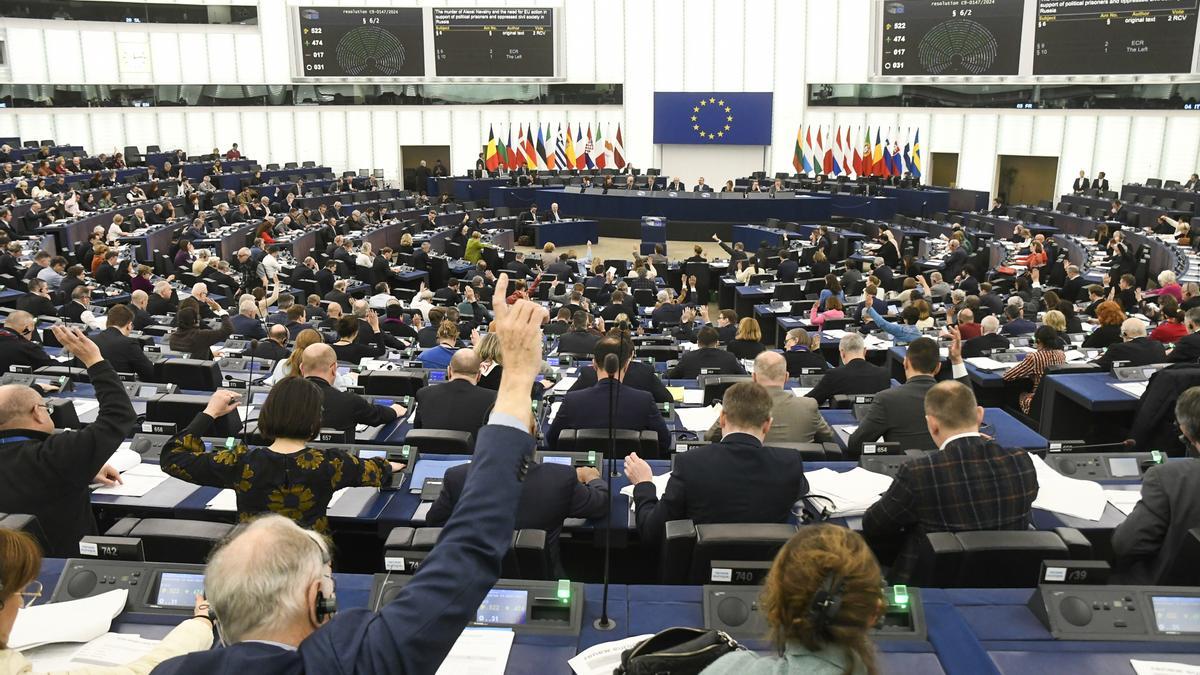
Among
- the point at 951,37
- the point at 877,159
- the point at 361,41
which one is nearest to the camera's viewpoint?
the point at 951,37

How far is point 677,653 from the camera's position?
2.11 m

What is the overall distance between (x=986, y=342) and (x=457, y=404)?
5.71m

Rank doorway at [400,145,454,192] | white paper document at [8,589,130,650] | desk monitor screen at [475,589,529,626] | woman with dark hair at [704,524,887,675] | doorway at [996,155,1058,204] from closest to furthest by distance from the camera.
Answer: woman with dark hair at [704,524,887,675] < white paper document at [8,589,130,650] < desk monitor screen at [475,589,529,626] < doorway at [996,155,1058,204] < doorway at [400,145,454,192]

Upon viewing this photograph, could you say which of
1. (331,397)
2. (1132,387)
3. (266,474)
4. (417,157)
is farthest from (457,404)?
(417,157)

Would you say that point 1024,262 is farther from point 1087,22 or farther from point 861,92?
point 861,92

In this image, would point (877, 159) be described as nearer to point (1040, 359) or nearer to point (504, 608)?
point (1040, 359)

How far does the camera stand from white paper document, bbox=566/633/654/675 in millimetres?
2457

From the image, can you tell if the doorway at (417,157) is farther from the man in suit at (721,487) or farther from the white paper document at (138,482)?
the man in suit at (721,487)

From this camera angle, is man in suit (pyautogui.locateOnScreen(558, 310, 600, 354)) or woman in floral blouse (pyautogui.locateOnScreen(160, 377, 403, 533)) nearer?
woman in floral blouse (pyautogui.locateOnScreen(160, 377, 403, 533))

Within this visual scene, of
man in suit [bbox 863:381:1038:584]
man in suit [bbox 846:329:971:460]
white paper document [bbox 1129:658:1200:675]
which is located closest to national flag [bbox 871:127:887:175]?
man in suit [bbox 846:329:971:460]

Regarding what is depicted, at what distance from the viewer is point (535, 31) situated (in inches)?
1027

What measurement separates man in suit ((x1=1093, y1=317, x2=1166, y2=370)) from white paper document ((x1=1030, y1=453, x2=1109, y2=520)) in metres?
3.64

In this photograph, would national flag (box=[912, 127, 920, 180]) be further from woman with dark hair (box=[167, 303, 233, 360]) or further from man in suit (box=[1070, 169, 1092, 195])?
woman with dark hair (box=[167, 303, 233, 360])

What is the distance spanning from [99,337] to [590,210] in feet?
58.0
